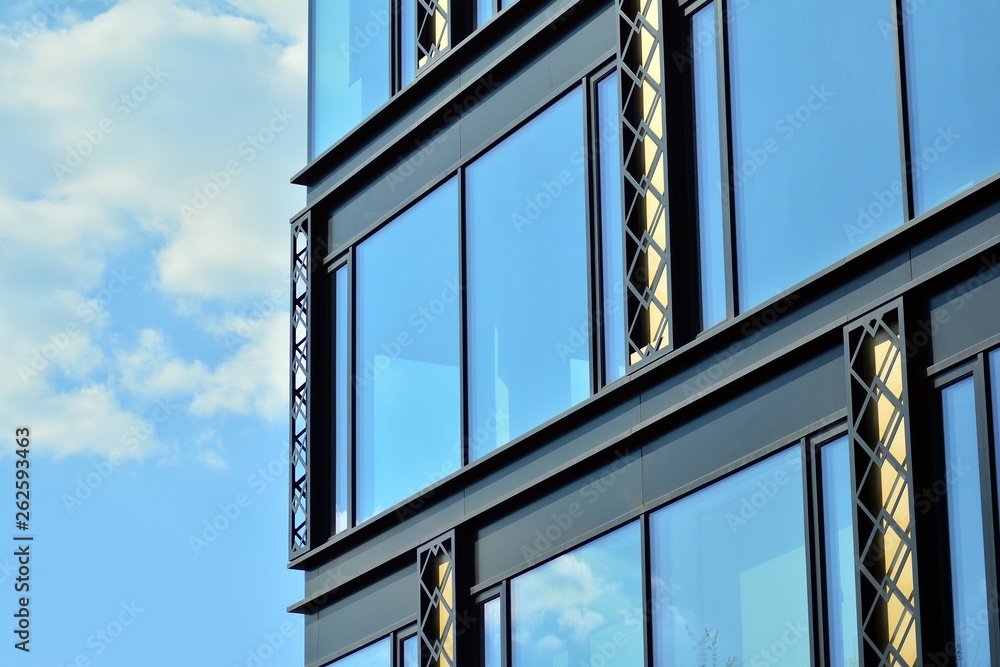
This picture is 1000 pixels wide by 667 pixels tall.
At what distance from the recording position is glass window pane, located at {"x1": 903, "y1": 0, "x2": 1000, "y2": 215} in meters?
16.9

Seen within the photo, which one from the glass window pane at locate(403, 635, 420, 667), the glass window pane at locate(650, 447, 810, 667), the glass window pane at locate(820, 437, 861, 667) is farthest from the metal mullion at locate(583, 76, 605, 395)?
the glass window pane at locate(403, 635, 420, 667)

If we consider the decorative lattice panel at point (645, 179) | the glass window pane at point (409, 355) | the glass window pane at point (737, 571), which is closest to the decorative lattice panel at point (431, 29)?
the glass window pane at point (409, 355)

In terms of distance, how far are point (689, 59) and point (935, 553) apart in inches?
272

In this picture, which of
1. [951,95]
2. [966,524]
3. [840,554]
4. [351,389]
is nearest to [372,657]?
[351,389]

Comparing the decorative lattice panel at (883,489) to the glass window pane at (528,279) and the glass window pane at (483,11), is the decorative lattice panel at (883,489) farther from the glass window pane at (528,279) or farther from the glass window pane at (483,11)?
the glass window pane at (483,11)

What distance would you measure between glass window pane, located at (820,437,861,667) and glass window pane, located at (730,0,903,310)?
202 centimetres

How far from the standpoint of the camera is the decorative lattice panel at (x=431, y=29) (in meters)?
25.8

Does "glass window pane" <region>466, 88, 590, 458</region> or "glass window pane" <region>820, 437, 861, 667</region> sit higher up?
"glass window pane" <region>466, 88, 590, 458</region>

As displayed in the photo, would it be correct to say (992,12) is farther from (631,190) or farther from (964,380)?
(631,190)

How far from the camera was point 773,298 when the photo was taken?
18641 millimetres

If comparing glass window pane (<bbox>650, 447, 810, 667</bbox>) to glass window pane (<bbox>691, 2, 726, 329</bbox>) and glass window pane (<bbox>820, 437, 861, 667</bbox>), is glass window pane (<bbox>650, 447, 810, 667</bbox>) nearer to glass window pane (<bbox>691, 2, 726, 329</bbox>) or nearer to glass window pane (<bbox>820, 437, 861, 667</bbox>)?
glass window pane (<bbox>820, 437, 861, 667</bbox>)

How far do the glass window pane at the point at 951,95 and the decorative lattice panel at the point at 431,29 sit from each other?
30.6 ft

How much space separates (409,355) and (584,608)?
5522 mm

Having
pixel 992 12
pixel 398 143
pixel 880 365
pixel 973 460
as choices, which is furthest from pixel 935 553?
pixel 398 143
